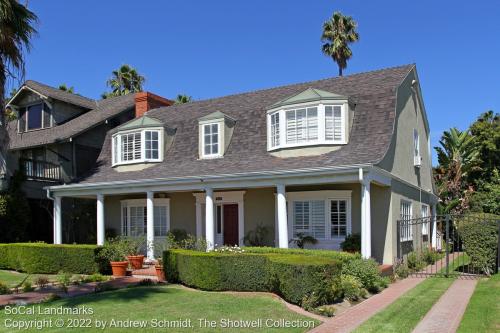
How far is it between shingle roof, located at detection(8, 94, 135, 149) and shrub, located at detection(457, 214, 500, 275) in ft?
58.1

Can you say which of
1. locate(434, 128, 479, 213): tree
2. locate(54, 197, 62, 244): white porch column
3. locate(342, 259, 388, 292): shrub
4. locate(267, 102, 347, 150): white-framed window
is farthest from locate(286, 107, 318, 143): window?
locate(434, 128, 479, 213): tree

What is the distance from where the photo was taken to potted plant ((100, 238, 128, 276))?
1622cm

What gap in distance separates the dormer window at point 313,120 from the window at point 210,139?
324 cm

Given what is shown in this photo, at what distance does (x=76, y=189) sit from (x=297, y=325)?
48.5 feet

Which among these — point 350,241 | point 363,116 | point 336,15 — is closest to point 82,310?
point 350,241

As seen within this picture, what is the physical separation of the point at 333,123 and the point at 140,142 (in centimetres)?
885

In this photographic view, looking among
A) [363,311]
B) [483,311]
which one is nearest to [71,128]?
[363,311]

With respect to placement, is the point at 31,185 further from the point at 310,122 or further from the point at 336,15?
the point at 336,15

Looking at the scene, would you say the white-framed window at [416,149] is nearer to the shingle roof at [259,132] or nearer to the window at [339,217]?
the shingle roof at [259,132]

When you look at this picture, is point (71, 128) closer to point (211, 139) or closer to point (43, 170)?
point (43, 170)

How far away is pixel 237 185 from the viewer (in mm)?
17031

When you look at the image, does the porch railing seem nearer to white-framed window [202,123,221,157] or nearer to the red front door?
white-framed window [202,123,221,157]

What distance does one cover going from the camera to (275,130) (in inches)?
729

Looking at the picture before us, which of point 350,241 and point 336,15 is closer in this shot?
point 350,241
